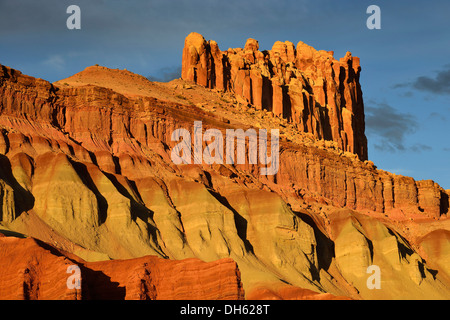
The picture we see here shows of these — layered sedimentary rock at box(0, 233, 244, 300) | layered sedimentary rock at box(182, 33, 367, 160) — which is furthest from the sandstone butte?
layered sedimentary rock at box(182, 33, 367, 160)

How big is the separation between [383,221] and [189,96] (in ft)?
93.2

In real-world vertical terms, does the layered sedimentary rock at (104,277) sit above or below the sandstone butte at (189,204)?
below

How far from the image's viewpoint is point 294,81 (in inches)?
5418

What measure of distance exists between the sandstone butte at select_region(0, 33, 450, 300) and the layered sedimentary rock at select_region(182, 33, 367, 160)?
40 centimetres

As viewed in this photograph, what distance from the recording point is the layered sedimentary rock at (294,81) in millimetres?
126875

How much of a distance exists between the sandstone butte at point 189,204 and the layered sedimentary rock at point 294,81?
1.32 feet

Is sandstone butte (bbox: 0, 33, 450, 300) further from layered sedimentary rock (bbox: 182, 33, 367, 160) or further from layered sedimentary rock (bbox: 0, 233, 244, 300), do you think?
layered sedimentary rock (bbox: 182, 33, 367, 160)

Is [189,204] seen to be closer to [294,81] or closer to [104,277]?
[104,277]

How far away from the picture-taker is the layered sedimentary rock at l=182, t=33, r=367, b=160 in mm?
126875

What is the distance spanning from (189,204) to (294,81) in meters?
54.7

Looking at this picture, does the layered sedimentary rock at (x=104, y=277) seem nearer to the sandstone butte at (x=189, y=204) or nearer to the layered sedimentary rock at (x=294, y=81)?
the sandstone butte at (x=189, y=204)

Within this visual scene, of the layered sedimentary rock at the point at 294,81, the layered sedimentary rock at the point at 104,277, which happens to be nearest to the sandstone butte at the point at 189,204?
the layered sedimentary rock at the point at 104,277

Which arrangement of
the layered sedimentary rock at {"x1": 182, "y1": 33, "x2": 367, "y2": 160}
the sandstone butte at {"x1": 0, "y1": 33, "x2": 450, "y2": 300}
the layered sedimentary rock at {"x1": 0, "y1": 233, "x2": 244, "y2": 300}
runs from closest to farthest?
the layered sedimentary rock at {"x1": 0, "y1": 233, "x2": 244, "y2": 300}
the sandstone butte at {"x1": 0, "y1": 33, "x2": 450, "y2": 300}
the layered sedimentary rock at {"x1": 182, "y1": 33, "x2": 367, "y2": 160}

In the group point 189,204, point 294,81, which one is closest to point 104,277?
point 189,204
